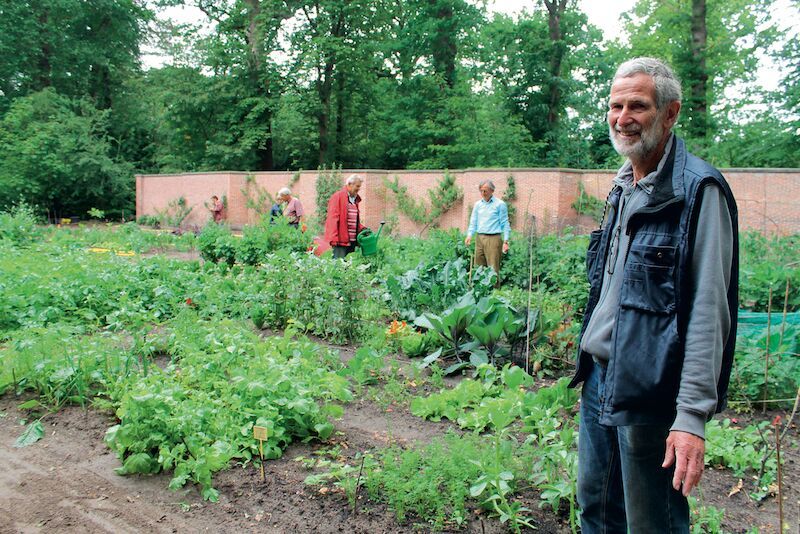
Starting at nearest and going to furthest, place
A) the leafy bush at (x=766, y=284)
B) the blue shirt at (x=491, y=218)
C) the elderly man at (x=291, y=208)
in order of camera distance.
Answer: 1. the leafy bush at (x=766, y=284)
2. the blue shirt at (x=491, y=218)
3. the elderly man at (x=291, y=208)

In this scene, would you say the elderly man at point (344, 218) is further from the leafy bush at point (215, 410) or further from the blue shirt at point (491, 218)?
the leafy bush at point (215, 410)

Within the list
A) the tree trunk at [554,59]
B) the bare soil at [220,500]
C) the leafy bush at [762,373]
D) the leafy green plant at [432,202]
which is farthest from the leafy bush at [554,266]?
the tree trunk at [554,59]

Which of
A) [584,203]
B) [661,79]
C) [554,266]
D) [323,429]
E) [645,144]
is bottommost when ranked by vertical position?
[323,429]

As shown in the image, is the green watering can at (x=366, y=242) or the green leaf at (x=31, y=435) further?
the green watering can at (x=366, y=242)

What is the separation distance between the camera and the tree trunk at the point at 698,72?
77.9ft

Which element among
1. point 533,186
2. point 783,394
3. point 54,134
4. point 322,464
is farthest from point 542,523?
point 54,134

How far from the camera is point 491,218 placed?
9172 millimetres

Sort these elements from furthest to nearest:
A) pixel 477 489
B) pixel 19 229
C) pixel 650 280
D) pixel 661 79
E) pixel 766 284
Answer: pixel 19 229 → pixel 766 284 → pixel 477 489 → pixel 661 79 → pixel 650 280

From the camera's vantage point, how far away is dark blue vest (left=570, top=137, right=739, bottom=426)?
6.28ft

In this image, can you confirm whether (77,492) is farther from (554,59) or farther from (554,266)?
(554,59)

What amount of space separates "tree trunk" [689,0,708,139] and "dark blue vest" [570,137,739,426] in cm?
2448

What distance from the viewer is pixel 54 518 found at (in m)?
3.16

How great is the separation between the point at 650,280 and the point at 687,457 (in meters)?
0.51

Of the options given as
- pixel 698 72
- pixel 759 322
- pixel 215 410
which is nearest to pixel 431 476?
pixel 215 410
